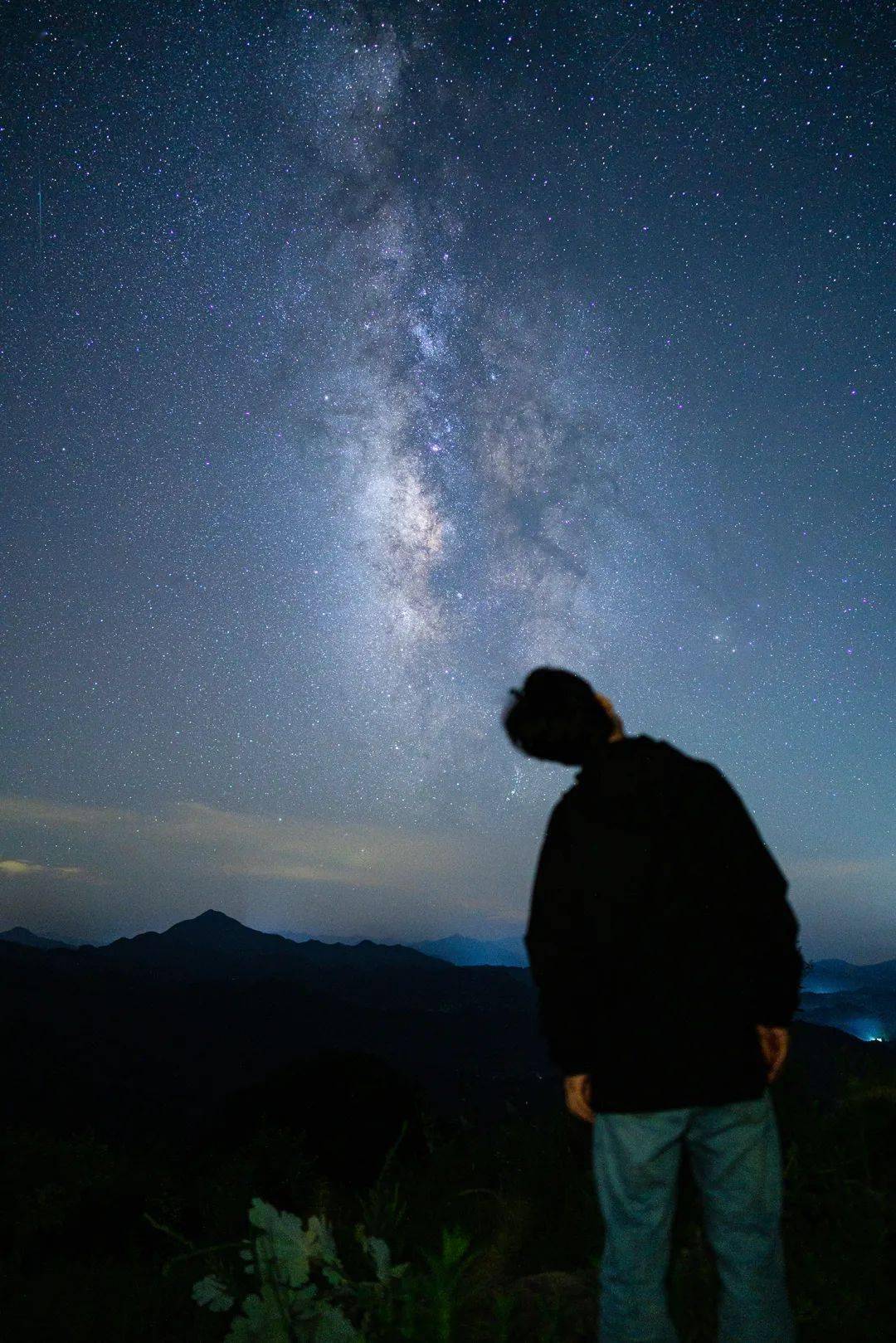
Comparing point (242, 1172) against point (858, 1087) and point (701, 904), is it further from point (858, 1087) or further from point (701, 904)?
point (701, 904)

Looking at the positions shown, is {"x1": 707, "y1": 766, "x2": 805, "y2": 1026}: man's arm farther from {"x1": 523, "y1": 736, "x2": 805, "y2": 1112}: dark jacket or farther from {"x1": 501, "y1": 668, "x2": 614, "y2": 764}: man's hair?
{"x1": 501, "y1": 668, "x2": 614, "y2": 764}: man's hair

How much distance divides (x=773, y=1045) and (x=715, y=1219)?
0.44m

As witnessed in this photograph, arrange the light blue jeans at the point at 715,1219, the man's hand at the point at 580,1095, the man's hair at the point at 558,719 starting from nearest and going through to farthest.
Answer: the light blue jeans at the point at 715,1219 → the man's hand at the point at 580,1095 → the man's hair at the point at 558,719

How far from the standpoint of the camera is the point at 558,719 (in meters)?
2.04

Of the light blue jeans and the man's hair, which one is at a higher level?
the man's hair

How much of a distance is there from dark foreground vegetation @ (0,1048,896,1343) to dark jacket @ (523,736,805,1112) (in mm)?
723

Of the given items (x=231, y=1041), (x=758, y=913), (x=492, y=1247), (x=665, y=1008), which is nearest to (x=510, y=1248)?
(x=492, y=1247)

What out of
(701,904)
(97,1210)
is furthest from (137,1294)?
(97,1210)

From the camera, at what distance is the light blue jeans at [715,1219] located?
1.71m

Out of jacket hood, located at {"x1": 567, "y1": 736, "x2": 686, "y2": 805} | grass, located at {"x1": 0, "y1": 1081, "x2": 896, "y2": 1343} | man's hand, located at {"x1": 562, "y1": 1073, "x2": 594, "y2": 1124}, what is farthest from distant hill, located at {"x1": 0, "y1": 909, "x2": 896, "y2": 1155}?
jacket hood, located at {"x1": 567, "y1": 736, "x2": 686, "y2": 805}

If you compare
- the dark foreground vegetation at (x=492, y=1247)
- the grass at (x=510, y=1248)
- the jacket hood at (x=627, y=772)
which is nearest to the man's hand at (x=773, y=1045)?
the grass at (x=510, y=1248)

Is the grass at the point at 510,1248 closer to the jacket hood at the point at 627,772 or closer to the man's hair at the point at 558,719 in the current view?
the jacket hood at the point at 627,772

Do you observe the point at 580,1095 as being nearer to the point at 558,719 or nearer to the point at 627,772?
the point at 627,772

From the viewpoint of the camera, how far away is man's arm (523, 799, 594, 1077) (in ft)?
6.02
